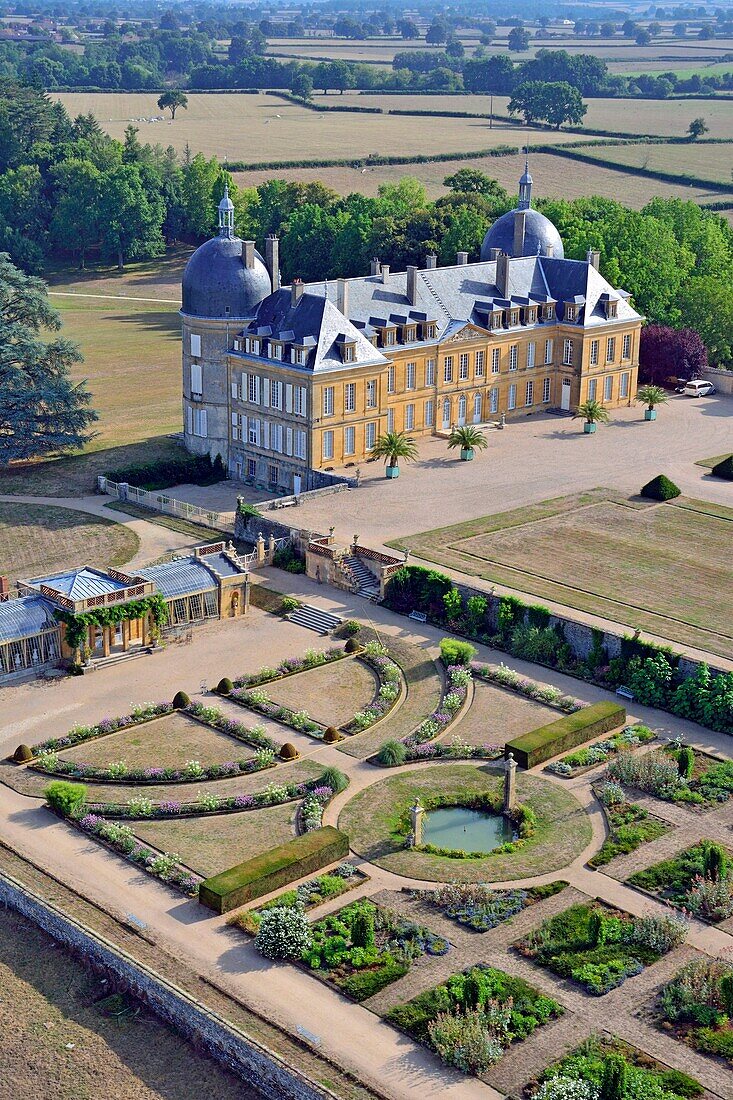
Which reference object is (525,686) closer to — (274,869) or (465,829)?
(465,829)

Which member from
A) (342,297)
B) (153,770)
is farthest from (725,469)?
(153,770)

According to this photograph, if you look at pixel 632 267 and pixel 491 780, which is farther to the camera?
pixel 632 267

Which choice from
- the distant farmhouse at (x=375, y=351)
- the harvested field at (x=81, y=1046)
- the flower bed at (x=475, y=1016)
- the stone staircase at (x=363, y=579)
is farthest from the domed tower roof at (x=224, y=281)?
the flower bed at (x=475, y=1016)

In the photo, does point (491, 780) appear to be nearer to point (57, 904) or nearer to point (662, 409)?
point (57, 904)

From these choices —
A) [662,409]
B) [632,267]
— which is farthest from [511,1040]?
[632,267]

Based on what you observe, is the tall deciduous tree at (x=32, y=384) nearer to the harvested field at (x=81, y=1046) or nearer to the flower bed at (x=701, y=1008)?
the harvested field at (x=81, y=1046)

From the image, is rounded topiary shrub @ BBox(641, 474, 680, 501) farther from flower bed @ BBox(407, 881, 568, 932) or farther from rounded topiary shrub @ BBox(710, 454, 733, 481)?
flower bed @ BBox(407, 881, 568, 932)
